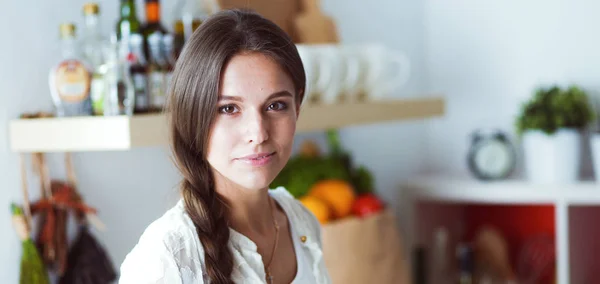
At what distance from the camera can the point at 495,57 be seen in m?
2.75

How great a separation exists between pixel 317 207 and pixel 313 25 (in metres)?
0.49

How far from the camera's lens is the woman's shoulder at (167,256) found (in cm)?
105

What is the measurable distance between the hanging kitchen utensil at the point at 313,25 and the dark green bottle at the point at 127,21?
0.60m

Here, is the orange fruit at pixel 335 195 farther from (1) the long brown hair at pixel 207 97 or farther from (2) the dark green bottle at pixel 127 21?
(1) the long brown hair at pixel 207 97

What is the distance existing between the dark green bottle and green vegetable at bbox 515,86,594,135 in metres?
1.27

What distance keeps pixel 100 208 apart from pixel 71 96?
0.34 meters

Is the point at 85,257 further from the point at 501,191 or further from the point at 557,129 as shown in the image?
the point at 557,129

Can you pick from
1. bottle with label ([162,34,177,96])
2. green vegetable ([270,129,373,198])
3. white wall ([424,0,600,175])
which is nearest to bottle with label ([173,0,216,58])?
bottle with label ([162,34,177,96])

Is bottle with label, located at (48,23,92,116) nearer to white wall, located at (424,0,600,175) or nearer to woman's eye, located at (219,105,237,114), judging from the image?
woman's eye, located at (219,105,237,114)

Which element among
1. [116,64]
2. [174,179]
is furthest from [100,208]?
[116,64]

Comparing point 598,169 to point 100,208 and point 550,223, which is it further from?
point 100,208

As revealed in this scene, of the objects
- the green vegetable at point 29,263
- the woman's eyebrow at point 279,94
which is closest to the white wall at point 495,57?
the green vegetable at point 29,263

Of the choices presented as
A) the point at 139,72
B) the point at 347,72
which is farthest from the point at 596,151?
the point at 139,72

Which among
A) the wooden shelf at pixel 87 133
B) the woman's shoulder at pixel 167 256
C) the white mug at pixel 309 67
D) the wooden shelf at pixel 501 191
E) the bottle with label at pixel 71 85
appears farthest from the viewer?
the wooden shelf at pixel 501 191
